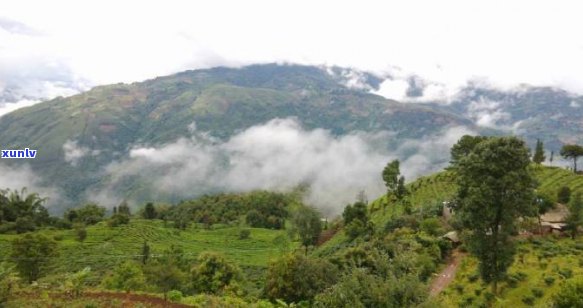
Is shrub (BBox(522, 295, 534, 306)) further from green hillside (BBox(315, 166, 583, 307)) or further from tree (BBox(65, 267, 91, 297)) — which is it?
tree (BBox(65, 267, 91, 297))

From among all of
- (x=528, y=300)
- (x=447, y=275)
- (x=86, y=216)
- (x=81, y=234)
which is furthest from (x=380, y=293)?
(x=86, y=216)

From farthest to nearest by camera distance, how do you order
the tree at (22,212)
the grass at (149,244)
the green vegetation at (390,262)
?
the tree at (22,212), the grass at (149,244), the green vegetation at (390,262)

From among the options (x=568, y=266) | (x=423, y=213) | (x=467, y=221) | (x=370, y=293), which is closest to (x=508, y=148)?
(x=467, y=221)

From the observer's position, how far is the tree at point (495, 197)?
37.7 m

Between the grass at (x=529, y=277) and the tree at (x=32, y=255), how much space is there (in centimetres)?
6296

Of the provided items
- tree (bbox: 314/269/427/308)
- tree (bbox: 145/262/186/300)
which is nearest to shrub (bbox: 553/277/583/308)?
tree (bbox: 314/269/427/308)

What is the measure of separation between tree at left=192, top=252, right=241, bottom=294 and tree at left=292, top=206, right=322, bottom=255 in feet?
139

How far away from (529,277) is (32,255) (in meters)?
74.4

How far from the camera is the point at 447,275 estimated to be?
180 ft

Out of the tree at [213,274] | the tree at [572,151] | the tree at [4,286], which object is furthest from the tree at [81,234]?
the tree at [572,151]

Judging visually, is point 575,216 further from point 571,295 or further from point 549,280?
point 571,295

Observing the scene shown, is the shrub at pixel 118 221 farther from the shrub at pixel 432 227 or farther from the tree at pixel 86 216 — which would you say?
the shrub at pixel 432 227

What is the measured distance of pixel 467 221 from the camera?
133 feet

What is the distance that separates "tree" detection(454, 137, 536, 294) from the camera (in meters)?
37.7
